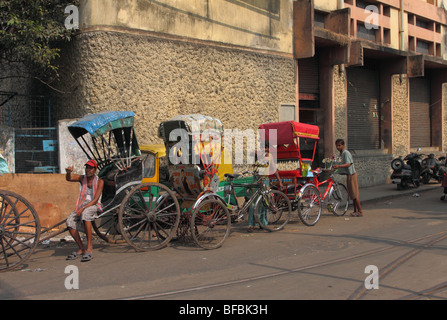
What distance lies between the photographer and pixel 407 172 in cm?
1623

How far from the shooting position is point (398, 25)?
21.0 m

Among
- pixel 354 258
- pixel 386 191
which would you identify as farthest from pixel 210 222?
pixel 386 191

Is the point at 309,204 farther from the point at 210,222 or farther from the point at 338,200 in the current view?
the point at 210,222

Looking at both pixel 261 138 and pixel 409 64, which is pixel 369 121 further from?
pixel 261 138

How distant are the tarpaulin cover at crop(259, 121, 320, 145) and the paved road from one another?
216 centimetres

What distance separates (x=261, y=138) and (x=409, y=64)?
1335cm

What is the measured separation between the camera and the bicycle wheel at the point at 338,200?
10922mm

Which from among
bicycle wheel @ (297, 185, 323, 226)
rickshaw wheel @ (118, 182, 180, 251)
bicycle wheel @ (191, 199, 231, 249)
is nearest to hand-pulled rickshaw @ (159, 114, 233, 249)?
bicycle wheel @ (191, 199, 231, 249)

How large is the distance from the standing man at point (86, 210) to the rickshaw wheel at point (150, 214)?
484 mm

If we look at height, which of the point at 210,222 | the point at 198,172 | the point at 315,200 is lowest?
the point at 210,222

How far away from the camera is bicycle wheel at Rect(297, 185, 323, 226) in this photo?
9.62 m

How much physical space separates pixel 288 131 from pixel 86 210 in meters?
4.99

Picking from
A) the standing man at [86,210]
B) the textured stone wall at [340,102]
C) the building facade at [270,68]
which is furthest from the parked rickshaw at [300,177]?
the textured stone wall at [340,102]

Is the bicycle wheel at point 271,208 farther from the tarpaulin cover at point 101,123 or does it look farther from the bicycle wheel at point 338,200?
the tarpaulin cover at point 101,123
